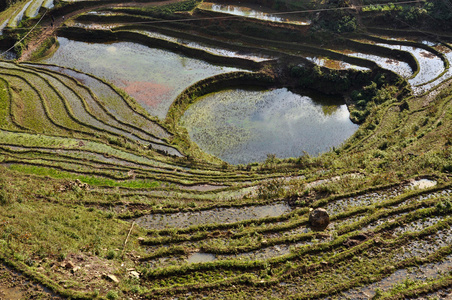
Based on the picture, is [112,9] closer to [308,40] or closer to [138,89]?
[138,89]

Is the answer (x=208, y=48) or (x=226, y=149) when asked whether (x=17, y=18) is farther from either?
(x=226, y=149)

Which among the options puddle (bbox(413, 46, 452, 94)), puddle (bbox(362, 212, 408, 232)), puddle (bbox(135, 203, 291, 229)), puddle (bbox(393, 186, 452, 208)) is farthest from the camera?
puddle (bbox(413, 46, 452, 94))

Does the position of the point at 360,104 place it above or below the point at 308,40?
below

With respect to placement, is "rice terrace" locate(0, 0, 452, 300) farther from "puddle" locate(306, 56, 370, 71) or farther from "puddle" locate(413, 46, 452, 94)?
"puddle" locate(413, 46, 452, 94)

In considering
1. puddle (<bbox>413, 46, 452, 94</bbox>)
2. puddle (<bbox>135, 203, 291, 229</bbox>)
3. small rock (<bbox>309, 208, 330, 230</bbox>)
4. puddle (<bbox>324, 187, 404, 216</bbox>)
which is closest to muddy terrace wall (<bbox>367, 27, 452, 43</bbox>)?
puddle (<bbox>413, 46, 452, 94</bbox>)

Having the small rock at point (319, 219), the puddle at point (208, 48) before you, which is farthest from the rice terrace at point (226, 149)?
the puddle at point (208, 48)

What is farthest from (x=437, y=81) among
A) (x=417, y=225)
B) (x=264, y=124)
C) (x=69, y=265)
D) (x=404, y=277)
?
(x=69, y=265)

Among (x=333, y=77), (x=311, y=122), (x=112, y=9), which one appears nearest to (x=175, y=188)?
(x=311, y=122)
